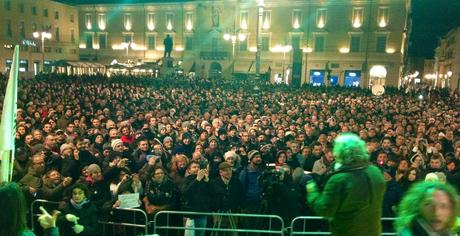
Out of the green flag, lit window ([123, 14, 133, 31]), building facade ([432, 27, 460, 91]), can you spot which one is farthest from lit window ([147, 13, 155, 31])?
the green flag

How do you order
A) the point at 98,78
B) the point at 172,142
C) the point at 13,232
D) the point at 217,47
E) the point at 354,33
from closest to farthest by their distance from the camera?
the point at 13,232
the point at 172,142
the point at 98,78
the point at 354,33
the point at 217,47

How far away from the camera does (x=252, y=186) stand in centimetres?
705

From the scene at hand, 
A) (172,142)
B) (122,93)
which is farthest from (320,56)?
(172,142)

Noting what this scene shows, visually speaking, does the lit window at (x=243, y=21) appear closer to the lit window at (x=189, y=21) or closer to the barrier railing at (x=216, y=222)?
the lit window at (x=189, y=21)

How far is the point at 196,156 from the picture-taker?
8008 mm

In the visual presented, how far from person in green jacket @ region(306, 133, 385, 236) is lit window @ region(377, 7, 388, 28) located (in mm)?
51549

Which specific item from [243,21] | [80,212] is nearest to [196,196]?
[80,212]

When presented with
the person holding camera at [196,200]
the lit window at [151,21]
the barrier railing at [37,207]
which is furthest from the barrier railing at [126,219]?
the lit window at [151,21]

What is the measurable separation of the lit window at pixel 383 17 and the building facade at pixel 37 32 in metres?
38.7

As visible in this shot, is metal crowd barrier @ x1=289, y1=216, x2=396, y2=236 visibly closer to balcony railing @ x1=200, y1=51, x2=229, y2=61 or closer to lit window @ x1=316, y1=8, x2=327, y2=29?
lit window @ x1=316, y1=8, x2=327, y2=29

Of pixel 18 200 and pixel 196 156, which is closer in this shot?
pixel 18 200

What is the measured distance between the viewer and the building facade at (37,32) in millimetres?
54188

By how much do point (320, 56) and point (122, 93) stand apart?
37248 mm

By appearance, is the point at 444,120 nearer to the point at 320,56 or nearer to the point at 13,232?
the point at 13,232
